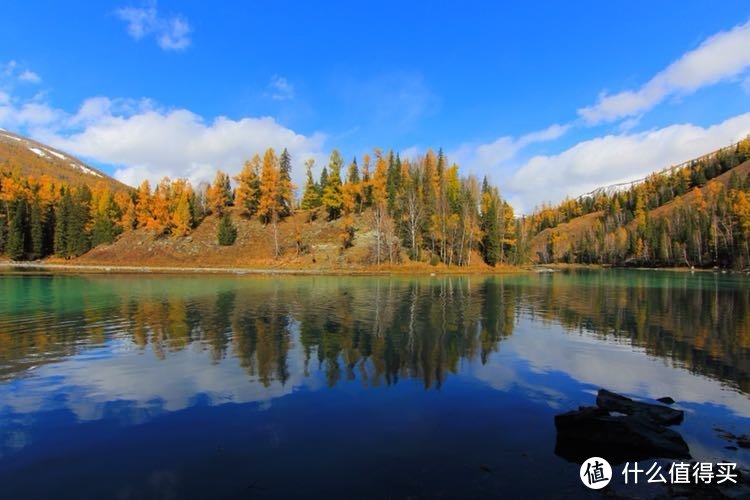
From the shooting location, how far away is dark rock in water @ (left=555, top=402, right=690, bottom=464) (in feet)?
32.4

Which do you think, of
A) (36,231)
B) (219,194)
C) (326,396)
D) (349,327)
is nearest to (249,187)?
(219,194)

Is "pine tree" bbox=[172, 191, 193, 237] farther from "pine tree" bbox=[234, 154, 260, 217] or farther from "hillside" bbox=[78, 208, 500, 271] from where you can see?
"pine tree" bbox=[234, 154, 260, 217]

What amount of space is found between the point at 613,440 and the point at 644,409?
3042mm

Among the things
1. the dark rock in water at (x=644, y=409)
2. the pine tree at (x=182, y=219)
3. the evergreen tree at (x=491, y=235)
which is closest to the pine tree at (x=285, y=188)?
the pine tree at (x=182, y=219)

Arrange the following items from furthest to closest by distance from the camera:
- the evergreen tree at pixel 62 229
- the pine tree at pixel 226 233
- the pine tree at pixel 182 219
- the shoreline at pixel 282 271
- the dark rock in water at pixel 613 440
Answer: the evergreen tree at pixel 62 229 < the pine tree at pixel 182 219 < the pine tree at pixel 226 233 < the shoreline at pixel 282 271 < the dark rock in water at pixel 613 440

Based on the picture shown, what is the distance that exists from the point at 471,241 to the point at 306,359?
91735 mm

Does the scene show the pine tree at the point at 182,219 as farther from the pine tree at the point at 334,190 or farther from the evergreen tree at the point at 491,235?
the evergreen tree at the point at 491,235

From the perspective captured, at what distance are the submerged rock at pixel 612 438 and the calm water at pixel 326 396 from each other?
0.50 meters

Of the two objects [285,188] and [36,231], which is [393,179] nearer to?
[285,188]

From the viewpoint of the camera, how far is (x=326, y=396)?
45.2ft

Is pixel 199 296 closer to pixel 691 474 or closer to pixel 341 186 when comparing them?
pixel 691 474

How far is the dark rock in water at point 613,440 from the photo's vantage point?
989cm

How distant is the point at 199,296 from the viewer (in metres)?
42.5

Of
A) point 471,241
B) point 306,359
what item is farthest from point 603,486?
point 471,241
